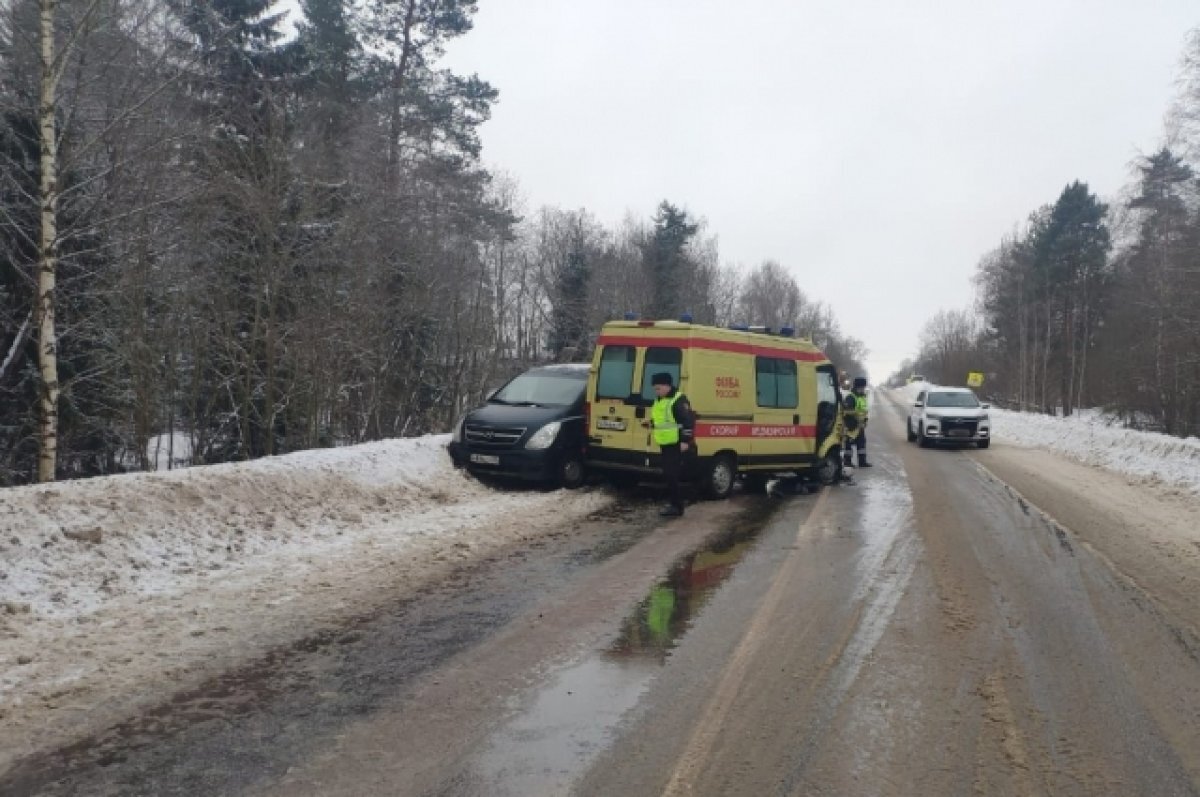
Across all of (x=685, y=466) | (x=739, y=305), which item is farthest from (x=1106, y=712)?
(x=739, y=305)

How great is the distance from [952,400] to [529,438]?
58.6ft

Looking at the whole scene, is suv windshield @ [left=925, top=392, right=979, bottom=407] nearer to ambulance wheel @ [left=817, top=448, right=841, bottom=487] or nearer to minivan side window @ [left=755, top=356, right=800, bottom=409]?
ambulance wheel @ [left=817, top=448, right=841, bottom=487]

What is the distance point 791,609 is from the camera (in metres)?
6.15

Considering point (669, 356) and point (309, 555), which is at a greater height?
point (669, 356)

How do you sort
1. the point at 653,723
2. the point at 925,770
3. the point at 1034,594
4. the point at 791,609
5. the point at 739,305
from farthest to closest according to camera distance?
1. the point at 739,305
2. the point at 1034,594
3. the point at 791,609
4. the point at 653,723
5. the point at 925,770

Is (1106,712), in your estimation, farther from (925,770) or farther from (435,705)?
(435,705)

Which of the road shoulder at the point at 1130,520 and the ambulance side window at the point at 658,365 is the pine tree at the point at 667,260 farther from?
the ambulance side window at the point at 658,365

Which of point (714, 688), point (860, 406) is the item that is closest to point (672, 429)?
point (714, 688)

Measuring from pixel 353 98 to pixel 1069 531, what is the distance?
26.2m

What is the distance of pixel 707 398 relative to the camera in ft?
37.7

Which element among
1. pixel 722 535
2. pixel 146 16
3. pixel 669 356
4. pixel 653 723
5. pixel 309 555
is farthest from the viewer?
pixel 146 16

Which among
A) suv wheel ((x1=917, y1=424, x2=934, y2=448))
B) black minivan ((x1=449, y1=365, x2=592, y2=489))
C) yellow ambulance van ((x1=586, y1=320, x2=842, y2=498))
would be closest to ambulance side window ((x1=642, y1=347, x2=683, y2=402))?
yellow ambulance van ((x1=586, y1=320, x2=842, y2=498))

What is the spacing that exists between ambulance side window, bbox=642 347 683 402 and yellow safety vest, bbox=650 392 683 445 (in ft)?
2.28

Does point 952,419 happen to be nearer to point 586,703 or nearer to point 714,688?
point 714,688
